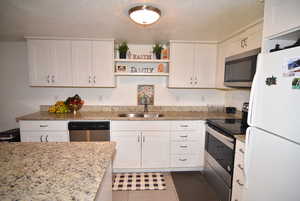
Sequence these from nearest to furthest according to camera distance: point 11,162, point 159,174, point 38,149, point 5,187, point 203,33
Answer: point 5,187, point 11,162, point 38,149, point 203,33, point 159,174

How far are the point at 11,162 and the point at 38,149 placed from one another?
0.21 m

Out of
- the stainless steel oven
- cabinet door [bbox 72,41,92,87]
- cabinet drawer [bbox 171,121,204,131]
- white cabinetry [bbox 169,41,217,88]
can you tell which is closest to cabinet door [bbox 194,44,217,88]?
white cabinetry [bbox 169,41,217,88]

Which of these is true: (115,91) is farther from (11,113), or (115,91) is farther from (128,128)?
(11,113)

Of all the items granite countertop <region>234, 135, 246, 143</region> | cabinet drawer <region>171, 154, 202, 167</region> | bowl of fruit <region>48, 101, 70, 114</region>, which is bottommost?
cabinet drawer <region>171, 154, 202, 167</region>

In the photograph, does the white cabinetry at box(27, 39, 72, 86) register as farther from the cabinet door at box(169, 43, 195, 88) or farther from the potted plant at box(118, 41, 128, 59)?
the cabinet door at box(169, 43, 195, 88)

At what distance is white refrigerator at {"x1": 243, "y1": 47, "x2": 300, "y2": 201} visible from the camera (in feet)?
3.04

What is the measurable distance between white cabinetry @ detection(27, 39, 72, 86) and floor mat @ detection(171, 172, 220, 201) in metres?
2.45

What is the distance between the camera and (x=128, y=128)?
236cm

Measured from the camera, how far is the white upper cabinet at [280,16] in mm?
1062

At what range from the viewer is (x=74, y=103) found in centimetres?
262

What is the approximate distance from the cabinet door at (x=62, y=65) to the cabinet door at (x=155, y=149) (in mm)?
1672

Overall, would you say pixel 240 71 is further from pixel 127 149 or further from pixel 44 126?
pixel 44 126

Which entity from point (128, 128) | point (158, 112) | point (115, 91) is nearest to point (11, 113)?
point (115, 91)

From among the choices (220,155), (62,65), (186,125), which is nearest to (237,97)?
(186,125)
